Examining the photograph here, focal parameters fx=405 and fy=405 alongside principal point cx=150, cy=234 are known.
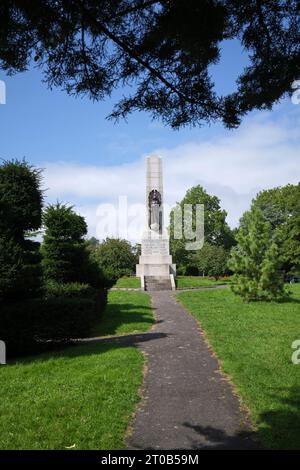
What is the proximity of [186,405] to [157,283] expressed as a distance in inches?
1043

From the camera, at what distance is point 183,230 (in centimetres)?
6062

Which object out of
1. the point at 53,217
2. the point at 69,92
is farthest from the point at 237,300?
the point at 69,92

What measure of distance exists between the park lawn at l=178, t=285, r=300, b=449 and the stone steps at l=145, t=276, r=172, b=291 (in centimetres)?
1221

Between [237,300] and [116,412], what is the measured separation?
55.6ft

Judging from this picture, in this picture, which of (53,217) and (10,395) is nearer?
(10,395)

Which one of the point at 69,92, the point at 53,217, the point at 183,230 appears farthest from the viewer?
the point at 183,230

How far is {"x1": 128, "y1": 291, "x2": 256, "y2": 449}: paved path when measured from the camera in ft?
17.7

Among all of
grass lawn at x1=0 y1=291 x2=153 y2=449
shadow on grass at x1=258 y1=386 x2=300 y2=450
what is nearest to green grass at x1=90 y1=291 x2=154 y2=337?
grass lawn at x1=0 y1=291 x2=153 y2=449

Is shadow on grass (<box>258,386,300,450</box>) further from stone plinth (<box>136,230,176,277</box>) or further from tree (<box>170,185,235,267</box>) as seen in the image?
tree (<box>170,185,235,267</box>)

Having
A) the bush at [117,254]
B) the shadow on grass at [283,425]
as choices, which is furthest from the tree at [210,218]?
the shadow on grass at [283,425]

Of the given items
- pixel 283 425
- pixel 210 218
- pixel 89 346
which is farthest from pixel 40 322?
pixel 210 218

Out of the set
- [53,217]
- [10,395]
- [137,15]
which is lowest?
[10,395]

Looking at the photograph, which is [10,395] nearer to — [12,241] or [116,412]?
[116,412]

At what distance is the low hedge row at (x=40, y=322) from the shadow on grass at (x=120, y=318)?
161cm
